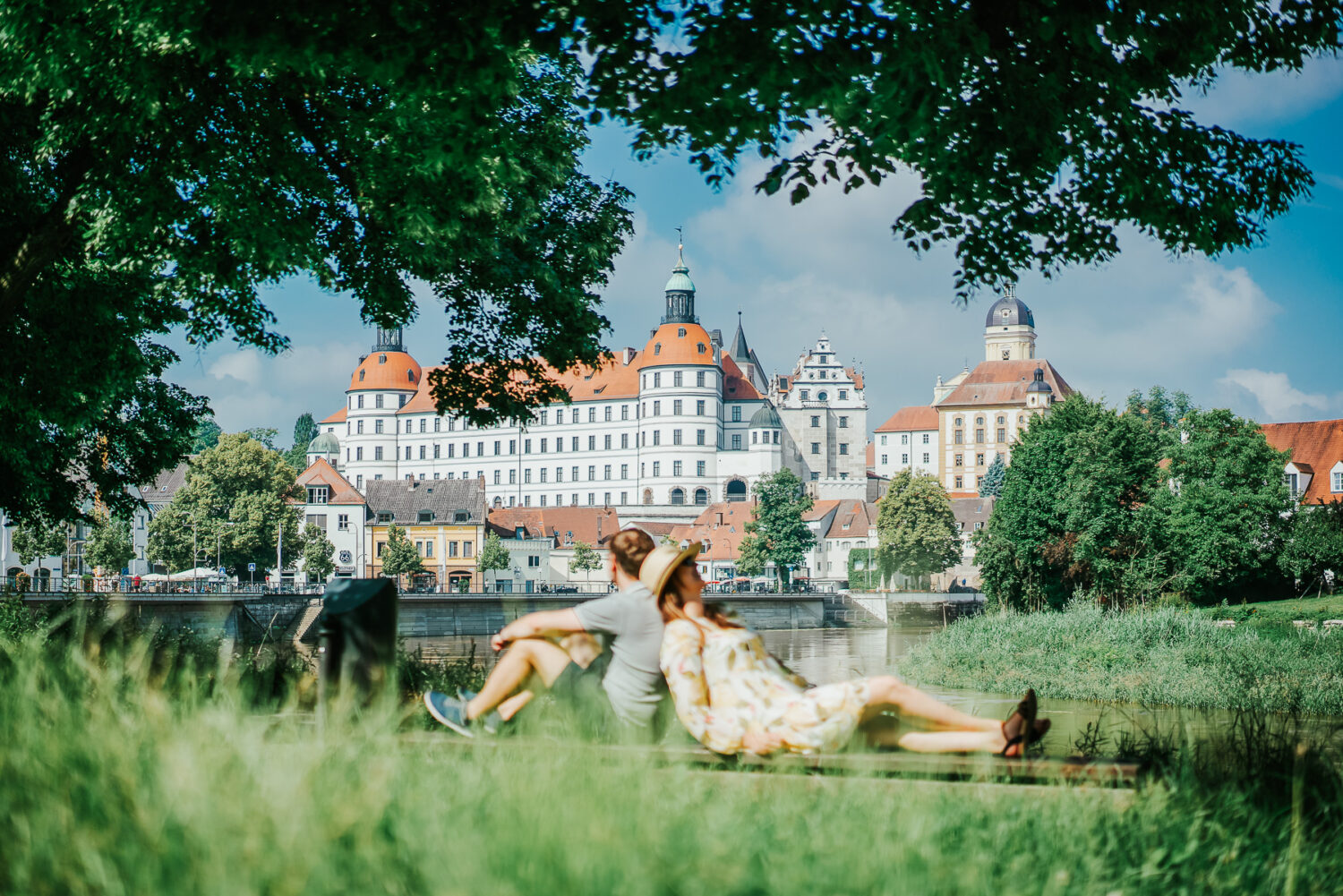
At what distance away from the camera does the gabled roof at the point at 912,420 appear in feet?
462

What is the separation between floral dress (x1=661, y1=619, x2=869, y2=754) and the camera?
14.5 ft

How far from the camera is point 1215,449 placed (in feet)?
150

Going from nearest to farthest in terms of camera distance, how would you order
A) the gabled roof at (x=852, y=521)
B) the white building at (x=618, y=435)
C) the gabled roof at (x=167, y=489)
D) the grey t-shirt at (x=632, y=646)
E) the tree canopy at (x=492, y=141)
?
the grey t-shirt at (x=632, y=646)
the tree canopy at (x=492, y=141)
the gabled roof at (x=167, y=489)
the gabled roof at (x=852, y=521)
the white building at (x=618, y=435)

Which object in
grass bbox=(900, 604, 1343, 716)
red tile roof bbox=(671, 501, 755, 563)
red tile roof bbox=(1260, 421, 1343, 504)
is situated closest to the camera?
grass bbox=(900, 604, 1343, 716)

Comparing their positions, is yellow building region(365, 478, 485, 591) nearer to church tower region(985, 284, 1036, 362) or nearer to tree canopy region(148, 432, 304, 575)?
tree canopy region(148, 432, 304, 575)

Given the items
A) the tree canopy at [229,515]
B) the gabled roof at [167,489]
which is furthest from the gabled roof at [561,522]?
the tree canopy at [229,515]

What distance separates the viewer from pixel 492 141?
8859 mm

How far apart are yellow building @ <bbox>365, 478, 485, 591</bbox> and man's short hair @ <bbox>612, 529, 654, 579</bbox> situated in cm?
8094

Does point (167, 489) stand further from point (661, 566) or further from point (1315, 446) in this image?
point (661, 566)

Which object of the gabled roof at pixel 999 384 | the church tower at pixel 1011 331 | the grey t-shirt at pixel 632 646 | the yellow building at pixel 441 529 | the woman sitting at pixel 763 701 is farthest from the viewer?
the church tower at pixel 1011 331

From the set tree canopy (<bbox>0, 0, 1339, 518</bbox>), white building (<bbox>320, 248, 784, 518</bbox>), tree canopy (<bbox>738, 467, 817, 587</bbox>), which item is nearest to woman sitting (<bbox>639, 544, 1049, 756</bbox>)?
tree canopy (<bbox>0, 0, 1339, 518</bbox>)

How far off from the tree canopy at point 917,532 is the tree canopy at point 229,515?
39.3 meters

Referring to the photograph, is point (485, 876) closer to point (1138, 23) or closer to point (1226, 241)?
point (1138, 23)

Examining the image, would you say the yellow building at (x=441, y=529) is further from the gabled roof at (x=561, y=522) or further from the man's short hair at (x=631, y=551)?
the man's short hair at (x=631, y=551)
